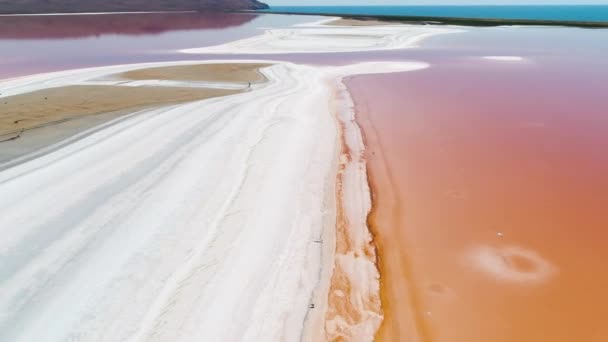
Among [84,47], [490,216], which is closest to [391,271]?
[490,216]

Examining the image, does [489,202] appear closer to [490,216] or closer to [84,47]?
[490,216]

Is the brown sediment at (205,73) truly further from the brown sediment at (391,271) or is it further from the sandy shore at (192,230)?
the brown sediment at (391,271)

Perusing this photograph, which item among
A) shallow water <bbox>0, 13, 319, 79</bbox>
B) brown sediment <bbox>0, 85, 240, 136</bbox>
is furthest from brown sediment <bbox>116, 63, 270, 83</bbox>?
shallow water <bbox>0, 13, 319, 79</bbox>

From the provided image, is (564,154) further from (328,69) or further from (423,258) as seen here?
(328,69)

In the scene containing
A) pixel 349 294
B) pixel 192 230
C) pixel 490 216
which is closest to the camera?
pixel 349 294

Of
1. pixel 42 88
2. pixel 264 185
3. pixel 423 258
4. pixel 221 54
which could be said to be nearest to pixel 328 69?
pixel 221 54

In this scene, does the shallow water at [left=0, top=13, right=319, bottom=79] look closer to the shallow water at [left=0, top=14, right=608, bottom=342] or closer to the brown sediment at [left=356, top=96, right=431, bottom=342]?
the shallow water at [left=0, top=14, right=608, bottom=342]

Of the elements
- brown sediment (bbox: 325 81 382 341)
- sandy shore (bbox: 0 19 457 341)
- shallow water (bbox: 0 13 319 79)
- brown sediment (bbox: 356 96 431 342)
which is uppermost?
sandy shore (bbox: 0 19 457 341)
